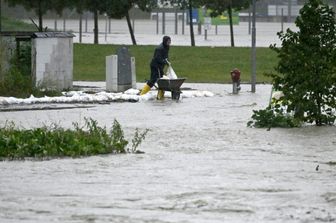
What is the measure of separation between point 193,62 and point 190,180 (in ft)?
115

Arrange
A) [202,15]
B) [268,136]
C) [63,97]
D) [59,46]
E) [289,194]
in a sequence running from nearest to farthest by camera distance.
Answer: [289,194]
[268,136]
[63,97]
[59,46]
[202,15]

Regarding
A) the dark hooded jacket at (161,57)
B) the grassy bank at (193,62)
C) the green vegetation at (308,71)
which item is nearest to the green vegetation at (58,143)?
the green vegetation at (308,71)

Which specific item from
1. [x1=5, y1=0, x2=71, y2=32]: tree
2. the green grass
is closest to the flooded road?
[x1=5, y1=0, x2=71, y2=32]: tree

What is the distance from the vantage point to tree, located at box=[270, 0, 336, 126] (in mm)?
21578

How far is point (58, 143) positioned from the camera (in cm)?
1655

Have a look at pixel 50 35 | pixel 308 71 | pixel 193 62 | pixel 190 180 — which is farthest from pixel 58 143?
pixel 193 62

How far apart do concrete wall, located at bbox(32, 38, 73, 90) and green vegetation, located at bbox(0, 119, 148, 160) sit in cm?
1498

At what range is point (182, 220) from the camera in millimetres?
11156

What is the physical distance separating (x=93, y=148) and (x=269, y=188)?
12.9 ft

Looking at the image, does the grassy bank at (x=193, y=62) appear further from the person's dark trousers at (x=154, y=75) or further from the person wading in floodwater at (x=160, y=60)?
the person's dark trousers at (x=154, y=75)

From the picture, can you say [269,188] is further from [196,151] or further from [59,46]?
[59,46]

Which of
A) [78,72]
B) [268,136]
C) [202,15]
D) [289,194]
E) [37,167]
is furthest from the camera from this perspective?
[202,15]

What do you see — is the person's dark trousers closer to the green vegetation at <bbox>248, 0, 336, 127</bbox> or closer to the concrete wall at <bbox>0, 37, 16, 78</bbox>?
the concrete wall at <bbox>0, 37, 16, 78</bbox>

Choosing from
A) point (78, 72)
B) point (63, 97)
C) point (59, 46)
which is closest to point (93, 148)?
point (63, 97)
